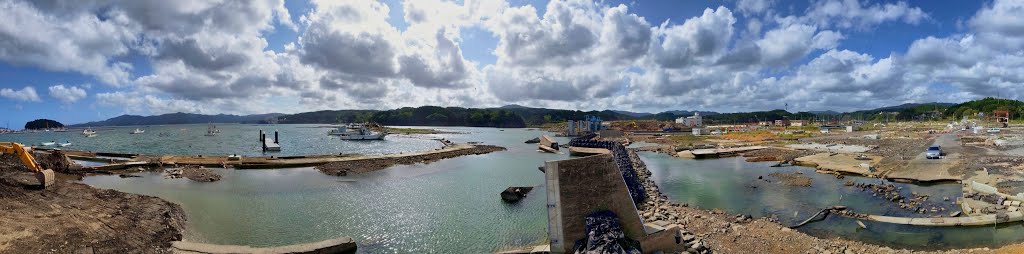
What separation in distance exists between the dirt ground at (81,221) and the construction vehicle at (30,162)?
2.03ft

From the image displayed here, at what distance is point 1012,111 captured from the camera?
367ft

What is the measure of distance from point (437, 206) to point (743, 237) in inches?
574

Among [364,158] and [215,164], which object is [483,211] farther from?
[215,164]

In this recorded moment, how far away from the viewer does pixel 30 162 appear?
88.1ft

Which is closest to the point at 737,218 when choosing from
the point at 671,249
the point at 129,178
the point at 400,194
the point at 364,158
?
the point at 671,249

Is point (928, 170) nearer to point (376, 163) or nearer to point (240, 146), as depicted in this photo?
point (376, 163)

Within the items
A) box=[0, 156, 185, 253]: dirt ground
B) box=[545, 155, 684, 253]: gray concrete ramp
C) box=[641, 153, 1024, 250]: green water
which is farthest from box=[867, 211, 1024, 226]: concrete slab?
box=[0, 156, 185, 253]: dirt ground

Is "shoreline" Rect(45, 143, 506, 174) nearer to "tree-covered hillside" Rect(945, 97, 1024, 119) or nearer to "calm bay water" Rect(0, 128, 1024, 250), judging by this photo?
"calm bay water" Rect(0, 128, 1024, 250)

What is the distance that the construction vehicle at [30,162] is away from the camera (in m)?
23.7

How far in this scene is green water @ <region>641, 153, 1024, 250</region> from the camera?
16.4m

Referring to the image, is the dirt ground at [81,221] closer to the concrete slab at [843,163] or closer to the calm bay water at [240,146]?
the calm bay water at [240,146]

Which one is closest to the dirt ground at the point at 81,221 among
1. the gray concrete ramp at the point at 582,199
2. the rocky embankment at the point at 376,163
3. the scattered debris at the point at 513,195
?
A: the gray concrete ramp at the point at 582,199

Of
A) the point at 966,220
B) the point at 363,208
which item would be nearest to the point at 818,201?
the point at 966,220

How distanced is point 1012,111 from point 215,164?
557ft
